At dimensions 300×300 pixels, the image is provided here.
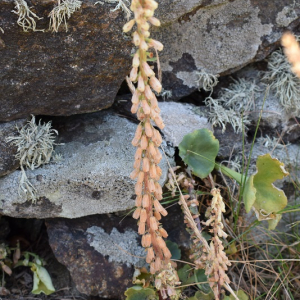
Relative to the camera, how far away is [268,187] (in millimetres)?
1609

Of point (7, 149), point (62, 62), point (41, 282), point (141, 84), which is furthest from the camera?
point (41, 282)

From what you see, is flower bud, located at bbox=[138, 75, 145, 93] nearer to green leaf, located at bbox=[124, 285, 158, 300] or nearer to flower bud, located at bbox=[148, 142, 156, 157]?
flower bud, located at bbox=[148, 142, 156, 157]

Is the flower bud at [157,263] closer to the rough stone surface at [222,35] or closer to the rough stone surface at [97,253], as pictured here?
the rough stone surface at [97,253]

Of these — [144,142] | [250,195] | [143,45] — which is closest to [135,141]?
[144,142]

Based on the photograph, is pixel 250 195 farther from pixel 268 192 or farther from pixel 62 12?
pixel 62 12

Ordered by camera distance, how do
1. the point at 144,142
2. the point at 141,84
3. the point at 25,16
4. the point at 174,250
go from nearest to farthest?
the point at 141,84, the point at 144,142, the point at 25,16, the point at 174,250

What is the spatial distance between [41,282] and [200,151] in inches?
39.6

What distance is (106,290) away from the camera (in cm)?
184

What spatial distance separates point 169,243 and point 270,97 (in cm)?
95

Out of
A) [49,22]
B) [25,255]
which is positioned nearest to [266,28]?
[49,22]

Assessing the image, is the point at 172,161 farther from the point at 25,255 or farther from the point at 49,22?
the point at 25,255

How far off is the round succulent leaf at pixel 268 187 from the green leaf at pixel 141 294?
1.82 feet

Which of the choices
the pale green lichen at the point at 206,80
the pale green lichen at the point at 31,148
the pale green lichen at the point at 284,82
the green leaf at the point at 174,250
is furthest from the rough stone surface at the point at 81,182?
the pale green lichen at the point at 284,82

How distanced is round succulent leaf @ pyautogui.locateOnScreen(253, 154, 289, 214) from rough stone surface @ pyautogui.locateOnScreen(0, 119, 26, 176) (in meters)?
1.03
